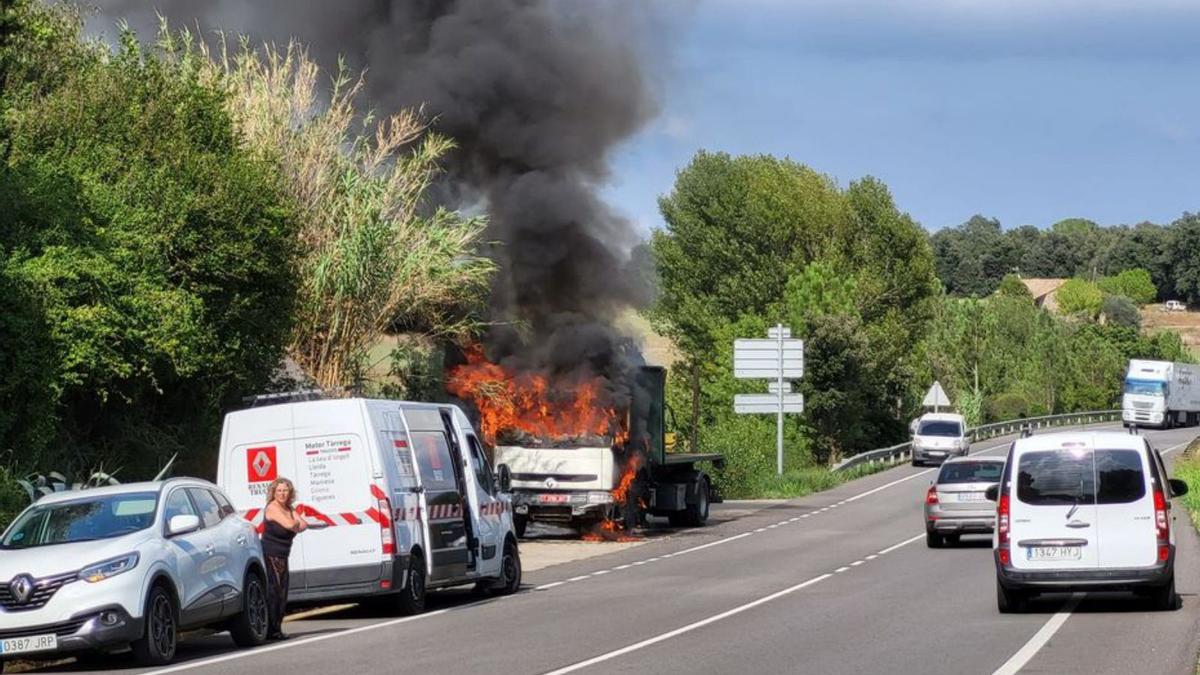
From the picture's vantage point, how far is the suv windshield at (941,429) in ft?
217

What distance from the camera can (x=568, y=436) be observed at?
33.1m

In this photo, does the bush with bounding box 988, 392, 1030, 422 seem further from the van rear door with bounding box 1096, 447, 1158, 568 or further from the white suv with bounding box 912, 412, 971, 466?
the van rear door with bounding box 1096, 447, 1158, 568

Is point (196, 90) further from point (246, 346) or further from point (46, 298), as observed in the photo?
point (46, 298)

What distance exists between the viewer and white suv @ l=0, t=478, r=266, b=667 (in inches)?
583

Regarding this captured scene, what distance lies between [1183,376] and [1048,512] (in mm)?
78073

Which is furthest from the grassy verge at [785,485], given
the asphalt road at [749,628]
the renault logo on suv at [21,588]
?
the renault logo on suv at [21,588]

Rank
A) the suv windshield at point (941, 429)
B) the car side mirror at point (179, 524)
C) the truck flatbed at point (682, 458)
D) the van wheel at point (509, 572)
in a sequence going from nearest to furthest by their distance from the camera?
the car side mirror at point (179, 524), the van wheel at point (509, 572), the truck flatbed at point (682, 458), the suv windshield at point (941, 429)

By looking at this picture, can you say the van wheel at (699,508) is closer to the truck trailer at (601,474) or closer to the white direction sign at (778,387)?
the truck trailer at (601,474)

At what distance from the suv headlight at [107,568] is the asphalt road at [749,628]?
920 mm

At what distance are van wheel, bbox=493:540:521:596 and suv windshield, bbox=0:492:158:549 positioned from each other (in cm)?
787

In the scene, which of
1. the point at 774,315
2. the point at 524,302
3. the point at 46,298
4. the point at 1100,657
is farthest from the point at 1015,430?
the point at 1100,657

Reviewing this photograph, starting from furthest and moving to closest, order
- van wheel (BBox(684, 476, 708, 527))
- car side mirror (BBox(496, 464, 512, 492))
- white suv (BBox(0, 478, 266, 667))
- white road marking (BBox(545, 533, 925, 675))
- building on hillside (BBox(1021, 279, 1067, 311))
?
building on hillside (BBox(1021, 279, 1067, 311)), van wheel (BBox(684, 476, 708, 527)), car side mirror (BBox(496, 464, 512, 492)), white suv (BBox(0, 478, 266, 667)), white road marking (BBox(545, 533, 925, 675))

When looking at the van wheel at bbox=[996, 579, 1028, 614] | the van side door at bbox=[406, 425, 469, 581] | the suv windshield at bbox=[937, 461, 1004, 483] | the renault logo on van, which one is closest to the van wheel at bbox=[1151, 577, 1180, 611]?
the van wheel at bbox=[996, 579, 1028, 614]

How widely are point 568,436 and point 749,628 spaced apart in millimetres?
15568
